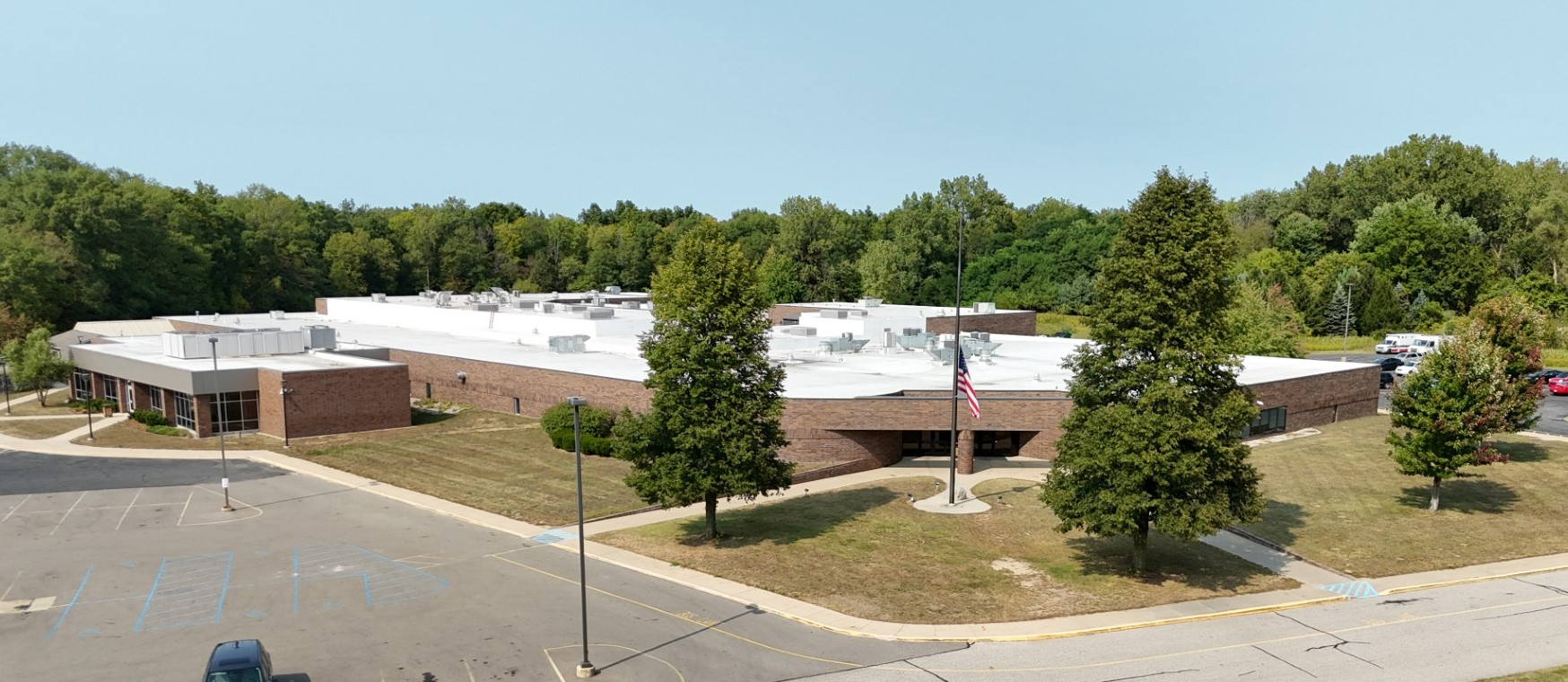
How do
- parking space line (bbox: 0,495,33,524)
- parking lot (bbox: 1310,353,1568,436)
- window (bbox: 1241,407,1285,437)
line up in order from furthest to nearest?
parking lot (bbox: 1310,353,1568,436)
window (bbox: 1241,407,1285,437)
parking space line (bbox: 0,495,33,524)

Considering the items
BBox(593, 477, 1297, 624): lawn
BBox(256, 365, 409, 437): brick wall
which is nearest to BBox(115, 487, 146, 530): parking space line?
BBox(256, 365, 409, 437): brick wall

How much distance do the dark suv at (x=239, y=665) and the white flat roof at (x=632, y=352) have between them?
69.7 feet

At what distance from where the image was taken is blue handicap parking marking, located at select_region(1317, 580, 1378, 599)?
28.1m

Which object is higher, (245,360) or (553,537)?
(245,360)

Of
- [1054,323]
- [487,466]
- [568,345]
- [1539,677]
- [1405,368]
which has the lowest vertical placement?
[487,466]

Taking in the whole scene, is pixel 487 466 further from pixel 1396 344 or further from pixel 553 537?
pixel 1396 344

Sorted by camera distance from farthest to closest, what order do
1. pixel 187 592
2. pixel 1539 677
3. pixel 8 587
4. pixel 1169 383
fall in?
pixel 8 587
pixel 187 592
pixel 1169 383
pixel 1539 677

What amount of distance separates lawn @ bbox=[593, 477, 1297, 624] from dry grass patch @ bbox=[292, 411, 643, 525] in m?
4.88

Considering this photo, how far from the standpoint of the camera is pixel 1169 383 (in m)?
27.1

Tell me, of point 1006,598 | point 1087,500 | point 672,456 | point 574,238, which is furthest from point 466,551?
point 574,238

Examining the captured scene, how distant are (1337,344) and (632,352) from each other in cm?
6455

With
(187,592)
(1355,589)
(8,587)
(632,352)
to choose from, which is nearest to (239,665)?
(187,592)

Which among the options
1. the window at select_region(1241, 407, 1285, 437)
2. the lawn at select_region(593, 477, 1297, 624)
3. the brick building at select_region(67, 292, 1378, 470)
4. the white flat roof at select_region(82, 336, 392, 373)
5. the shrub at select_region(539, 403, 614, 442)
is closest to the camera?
the lawn at select_region(593, 477, 1297, 624)

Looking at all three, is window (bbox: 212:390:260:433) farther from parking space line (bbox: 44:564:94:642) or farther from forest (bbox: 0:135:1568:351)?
forest (bbox: 0:135:1568:351)
